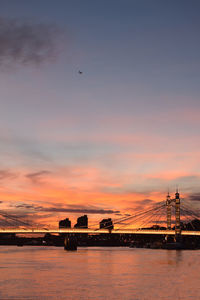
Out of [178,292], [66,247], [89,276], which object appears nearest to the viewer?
[178,292]

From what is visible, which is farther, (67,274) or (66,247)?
(66,247)

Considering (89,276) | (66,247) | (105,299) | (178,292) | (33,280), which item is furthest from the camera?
Result: (66,247)

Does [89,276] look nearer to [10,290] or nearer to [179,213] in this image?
[10,290]

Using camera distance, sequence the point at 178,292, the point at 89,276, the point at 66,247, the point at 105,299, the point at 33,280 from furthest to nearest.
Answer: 1. the point at 66,247
2. the point at 89,276
3. the point at 33,280
4. the point at 178,292
5. the point at 105,299

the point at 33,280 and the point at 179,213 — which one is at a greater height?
the point at 179,213

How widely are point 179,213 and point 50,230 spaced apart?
1748 inches

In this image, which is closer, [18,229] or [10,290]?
[10,290]

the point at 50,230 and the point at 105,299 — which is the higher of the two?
the point at 50,230

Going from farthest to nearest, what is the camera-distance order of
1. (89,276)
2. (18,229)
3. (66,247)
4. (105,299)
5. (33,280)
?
1. (66,247)
2. (18,229)
3. (89,276)
4. (33,280)
5. (105,299)

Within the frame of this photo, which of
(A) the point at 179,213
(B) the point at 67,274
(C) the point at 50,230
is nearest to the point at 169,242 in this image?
(A) the point at 179,213

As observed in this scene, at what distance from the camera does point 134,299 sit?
39.6 metres

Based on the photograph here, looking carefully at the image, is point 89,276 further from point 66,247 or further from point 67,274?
point 66,247

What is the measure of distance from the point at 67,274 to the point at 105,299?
72.8 feet

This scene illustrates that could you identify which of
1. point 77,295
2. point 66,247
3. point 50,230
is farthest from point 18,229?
point 77,295
